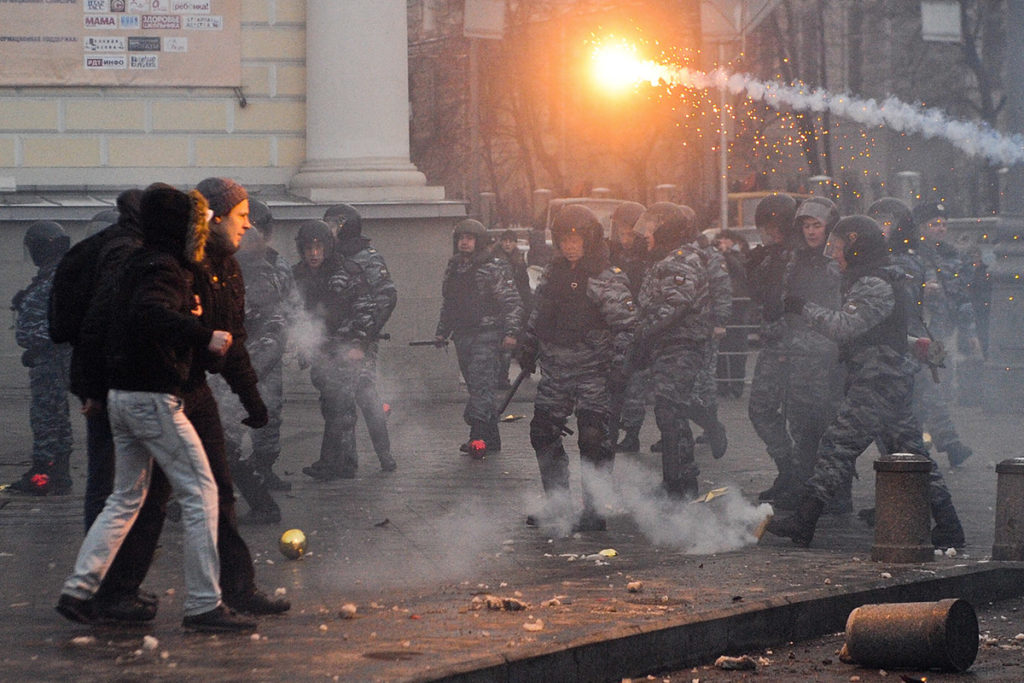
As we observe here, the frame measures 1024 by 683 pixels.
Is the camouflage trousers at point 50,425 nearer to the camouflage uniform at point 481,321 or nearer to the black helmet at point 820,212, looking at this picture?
the camouflage uniform at point 481,321

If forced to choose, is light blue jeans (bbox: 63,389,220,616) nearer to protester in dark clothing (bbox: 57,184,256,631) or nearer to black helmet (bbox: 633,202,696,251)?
protester in dark clothing (bbox: 57,184,256,631)

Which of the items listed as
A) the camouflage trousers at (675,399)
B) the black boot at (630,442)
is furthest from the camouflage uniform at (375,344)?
the camouflage trousers at (675,399)

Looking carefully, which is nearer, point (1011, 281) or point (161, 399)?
point (161, 399)

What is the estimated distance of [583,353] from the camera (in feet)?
29.2

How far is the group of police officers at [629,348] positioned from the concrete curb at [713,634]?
109 cm

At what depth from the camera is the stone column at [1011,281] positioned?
1541 centimetres

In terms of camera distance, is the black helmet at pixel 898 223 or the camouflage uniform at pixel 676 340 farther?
the black helmet at pixel 898 223

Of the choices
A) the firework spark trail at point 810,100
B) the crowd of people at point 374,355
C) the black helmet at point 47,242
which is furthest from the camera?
the firework spark trail at point 810,100

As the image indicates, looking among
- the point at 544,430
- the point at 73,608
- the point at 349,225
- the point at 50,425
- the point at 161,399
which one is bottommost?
the point at 73,608

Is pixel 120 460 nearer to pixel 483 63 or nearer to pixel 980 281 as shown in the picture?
pixel 980 281

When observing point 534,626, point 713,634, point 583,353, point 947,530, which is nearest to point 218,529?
point 534,626

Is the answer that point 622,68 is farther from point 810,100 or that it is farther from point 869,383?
point 869,383

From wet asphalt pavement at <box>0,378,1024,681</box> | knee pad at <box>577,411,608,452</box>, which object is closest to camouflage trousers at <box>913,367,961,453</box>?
wet asphalt pavement at <box>0,378,1024,681</box>

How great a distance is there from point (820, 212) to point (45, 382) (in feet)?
15.2
